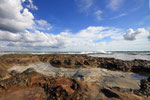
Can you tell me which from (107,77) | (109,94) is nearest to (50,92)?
(109,94)

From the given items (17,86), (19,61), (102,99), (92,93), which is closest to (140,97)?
(102,99)

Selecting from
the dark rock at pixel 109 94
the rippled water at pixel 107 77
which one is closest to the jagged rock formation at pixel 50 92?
the dark rock at pixel 109 94

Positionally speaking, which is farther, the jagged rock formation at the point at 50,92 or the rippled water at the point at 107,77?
the rippled water at the point at 107,77

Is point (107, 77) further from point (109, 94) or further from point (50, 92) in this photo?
point (50, 92)

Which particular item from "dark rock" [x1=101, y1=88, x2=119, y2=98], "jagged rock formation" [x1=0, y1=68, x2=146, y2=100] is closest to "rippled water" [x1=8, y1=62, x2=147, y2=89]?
"dark rock" [x1=101, y1=88, x2=119, y2=98]

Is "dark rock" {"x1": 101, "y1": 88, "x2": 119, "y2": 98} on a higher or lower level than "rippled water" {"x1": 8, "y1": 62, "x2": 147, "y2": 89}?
higher

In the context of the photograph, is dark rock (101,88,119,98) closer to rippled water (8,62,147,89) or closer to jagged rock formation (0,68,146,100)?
jagged rock formation (0,68,146,100)

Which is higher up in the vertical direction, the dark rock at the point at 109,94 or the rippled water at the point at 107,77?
the dark rock at the point at 109,94

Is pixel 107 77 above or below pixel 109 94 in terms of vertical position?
below

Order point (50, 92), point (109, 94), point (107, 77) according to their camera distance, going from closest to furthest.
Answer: point (109, 94) → point (50, 92) → point (107, 77)

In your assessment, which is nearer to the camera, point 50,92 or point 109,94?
point 109,94

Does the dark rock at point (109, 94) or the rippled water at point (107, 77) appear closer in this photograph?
the dark rock at point (109, 94)

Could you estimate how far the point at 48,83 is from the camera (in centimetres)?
406

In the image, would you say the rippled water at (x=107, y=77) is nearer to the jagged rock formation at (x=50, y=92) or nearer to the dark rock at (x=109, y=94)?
the dark rock at (x=109, y=94)
